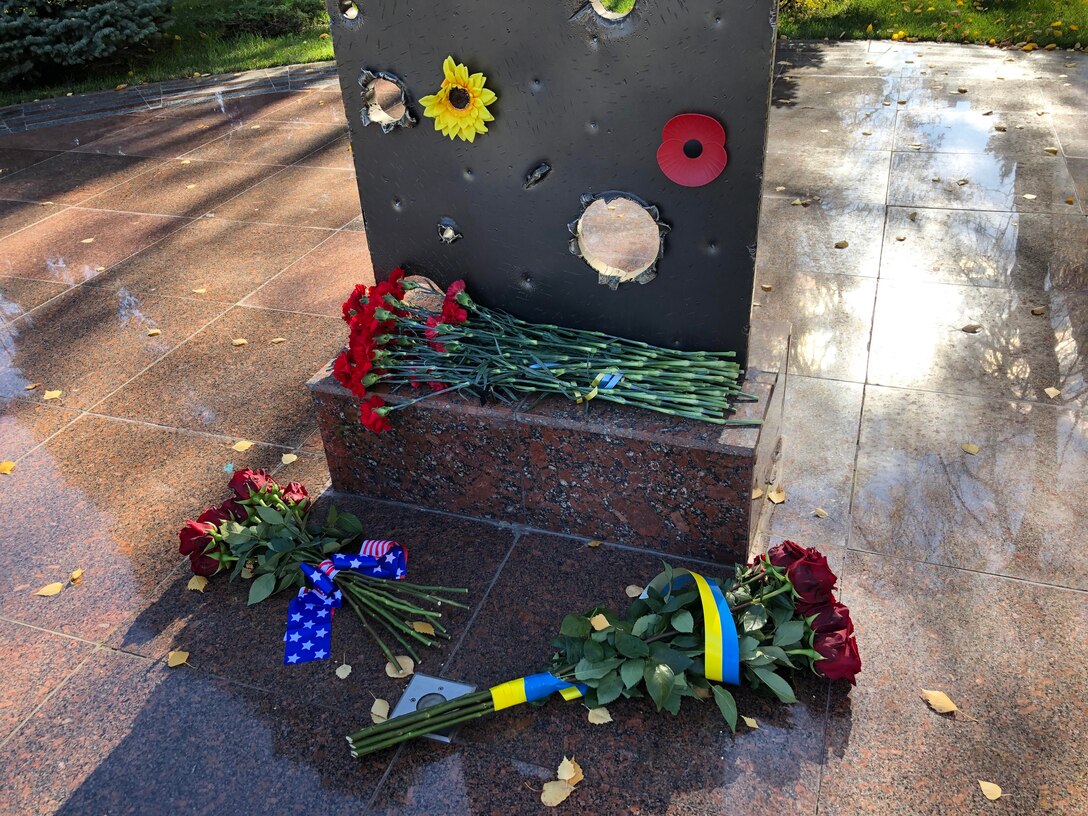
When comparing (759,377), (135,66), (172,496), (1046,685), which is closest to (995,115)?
(759,377)

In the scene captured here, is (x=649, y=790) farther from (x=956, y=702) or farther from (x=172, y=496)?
(x=172, y=496)

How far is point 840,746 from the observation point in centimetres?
239

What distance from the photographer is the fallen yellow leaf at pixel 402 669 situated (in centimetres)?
268

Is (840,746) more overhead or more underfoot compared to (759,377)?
more underfoot

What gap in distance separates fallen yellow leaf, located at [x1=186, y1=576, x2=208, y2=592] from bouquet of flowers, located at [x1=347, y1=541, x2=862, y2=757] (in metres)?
0.94

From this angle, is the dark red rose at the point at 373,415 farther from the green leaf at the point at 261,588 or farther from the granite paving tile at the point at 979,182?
the granite paving tile at the point at 979,182

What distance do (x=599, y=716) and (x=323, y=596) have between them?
3.40 feet

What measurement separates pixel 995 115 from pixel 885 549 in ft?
17.2

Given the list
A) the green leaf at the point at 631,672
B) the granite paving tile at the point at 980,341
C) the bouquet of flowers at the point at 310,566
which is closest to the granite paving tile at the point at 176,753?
the bouquet of flowers at the point at 310,566

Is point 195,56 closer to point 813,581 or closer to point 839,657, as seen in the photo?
point 813,581

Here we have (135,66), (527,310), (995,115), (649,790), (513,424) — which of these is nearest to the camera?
(649,790)

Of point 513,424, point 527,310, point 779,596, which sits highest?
point 527,310

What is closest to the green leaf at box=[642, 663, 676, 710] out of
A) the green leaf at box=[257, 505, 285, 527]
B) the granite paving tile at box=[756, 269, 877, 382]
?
the green leaf at box=[257, 505, 285, 527]

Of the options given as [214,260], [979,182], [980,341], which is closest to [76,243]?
[214,260]
